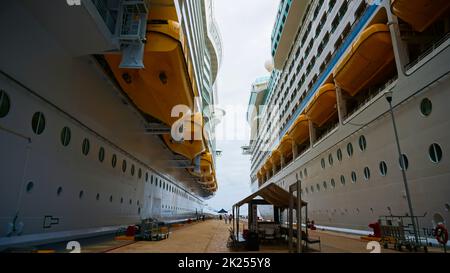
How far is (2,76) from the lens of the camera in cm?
634

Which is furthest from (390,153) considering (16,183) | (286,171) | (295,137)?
(286,171)

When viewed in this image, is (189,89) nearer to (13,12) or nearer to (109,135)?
(109,135)

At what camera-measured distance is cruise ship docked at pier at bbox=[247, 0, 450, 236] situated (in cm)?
1009

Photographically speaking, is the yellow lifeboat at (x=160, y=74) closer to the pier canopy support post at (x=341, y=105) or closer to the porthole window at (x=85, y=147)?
the porthole window at (x=85, y=147)

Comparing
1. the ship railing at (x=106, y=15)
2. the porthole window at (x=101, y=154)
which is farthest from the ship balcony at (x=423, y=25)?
the porthole window at (x=101, y=154)

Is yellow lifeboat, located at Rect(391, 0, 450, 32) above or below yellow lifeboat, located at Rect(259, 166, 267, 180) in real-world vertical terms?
above

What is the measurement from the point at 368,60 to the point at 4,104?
1627 centimetres

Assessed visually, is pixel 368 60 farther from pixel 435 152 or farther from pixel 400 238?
pixel 400 238

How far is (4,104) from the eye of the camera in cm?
654

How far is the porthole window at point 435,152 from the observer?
9836mm

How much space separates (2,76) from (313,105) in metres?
21.0

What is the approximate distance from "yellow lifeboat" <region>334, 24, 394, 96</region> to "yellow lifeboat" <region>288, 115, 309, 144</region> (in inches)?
362

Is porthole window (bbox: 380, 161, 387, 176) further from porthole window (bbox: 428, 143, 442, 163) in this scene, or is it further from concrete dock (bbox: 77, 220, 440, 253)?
concrete dock (bbox: 77, 220, 440, 253)

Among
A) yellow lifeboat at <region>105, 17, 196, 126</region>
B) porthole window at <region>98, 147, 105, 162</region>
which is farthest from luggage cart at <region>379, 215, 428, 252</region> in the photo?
porthole window at <region>98, 147, 105, 162</region>
